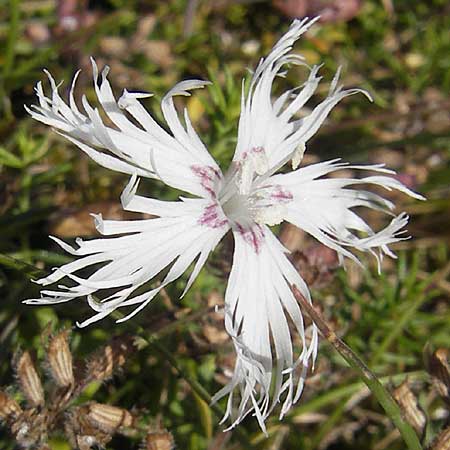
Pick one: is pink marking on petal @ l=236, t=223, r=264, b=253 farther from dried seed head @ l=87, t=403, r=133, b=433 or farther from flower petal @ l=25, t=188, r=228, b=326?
dried seed head @ l=87, t=403, r=133, b=433

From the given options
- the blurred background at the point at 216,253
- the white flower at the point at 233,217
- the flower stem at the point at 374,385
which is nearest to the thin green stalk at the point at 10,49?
the blurred background at the point at 216,253

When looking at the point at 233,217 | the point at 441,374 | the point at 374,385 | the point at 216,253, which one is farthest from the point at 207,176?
the point at 441,374

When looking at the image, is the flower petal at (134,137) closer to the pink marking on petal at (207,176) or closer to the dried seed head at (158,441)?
the pink marking on petal at (207,176)

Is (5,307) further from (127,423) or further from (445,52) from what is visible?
(445,52)

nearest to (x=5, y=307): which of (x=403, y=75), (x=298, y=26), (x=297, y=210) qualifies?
(x=297, y=210)

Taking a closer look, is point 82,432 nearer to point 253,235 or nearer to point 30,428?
point 30,428

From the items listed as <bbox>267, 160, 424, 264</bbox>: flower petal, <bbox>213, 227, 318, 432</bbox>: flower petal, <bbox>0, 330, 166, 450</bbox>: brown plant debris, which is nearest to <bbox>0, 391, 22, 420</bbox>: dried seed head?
<bbox>0, 330, 166, 450</bbox>: brown plant debris

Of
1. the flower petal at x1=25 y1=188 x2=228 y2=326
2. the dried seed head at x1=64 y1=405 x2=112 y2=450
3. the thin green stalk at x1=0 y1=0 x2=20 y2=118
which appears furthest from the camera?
the thin green stalk at x1=0 y1=0 x2=20 y2=118
